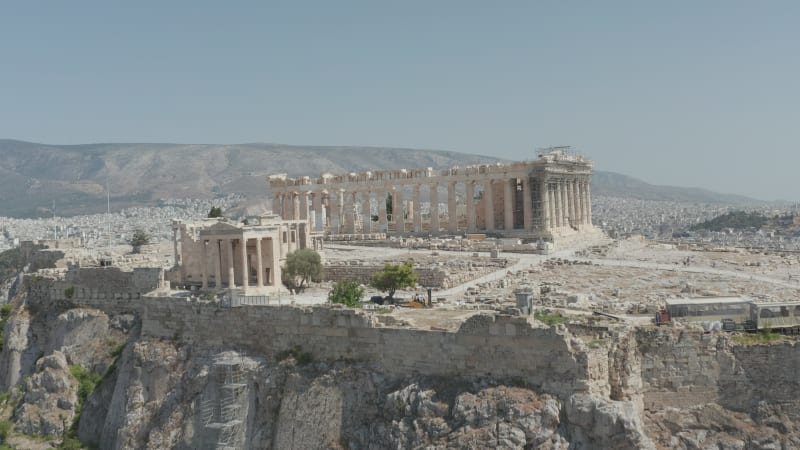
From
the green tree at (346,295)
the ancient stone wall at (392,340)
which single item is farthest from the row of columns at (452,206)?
the ancient stone wall at (392,340)

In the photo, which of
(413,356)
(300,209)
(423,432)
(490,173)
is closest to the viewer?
(423,432)

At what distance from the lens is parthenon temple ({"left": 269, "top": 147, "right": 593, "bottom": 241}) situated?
69.4 metres

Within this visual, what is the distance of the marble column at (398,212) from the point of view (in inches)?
3009

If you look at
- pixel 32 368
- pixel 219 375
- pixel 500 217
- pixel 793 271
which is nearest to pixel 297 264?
pixel 219 375

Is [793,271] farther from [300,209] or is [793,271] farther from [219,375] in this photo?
[300,209]

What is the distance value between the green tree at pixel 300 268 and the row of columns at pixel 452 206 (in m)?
27.8

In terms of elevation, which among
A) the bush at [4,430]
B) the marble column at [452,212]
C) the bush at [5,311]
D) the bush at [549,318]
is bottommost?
the bush at [4,430]

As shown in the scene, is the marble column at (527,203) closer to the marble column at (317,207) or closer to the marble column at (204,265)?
the marble column at (317,207)

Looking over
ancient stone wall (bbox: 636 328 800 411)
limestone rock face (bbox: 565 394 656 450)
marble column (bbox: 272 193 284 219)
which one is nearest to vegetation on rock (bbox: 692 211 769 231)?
marble column (bbox: 272 193 284 219)

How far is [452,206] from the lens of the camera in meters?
74.3

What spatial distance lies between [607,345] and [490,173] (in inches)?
1799

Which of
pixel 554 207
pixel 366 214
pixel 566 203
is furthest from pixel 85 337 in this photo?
pixel 566 203

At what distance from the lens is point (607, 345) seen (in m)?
26.9

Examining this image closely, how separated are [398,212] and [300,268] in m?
33.3
